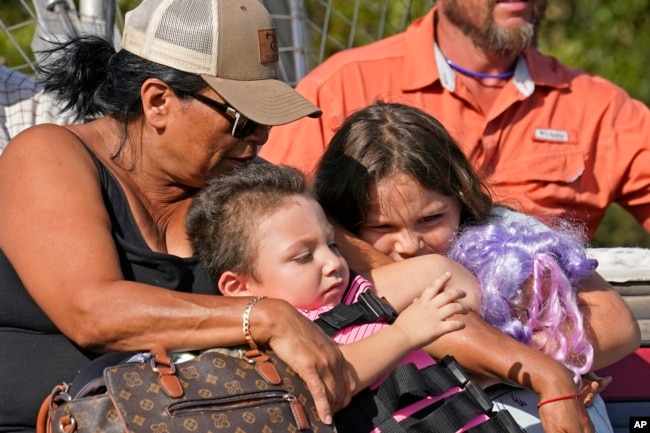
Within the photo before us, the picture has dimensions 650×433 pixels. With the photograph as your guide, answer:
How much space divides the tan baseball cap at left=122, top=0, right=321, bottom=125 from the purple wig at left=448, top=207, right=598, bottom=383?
0.54 meters

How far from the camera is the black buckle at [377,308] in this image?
255cm

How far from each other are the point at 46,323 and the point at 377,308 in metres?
0.74

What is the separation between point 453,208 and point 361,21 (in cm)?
550

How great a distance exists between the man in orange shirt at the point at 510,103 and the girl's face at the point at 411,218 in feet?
3.95

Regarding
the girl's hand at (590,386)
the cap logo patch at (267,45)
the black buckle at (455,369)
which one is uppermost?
the cap logo patch at (267,45)

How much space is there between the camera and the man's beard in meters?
4.45

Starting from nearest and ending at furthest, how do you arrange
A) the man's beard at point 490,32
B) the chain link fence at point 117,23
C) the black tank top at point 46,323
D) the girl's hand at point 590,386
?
1. the black tank top at point 46,323
2. the girl's hand at point 590,386
3. the chain link fence at point 117,23
4. the man's beard at point 490,32

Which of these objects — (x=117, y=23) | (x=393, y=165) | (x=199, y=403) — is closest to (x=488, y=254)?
(x=393, y=165)

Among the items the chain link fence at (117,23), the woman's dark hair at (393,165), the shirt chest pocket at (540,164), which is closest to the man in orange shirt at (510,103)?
the shirt chest pocket at (540,164)

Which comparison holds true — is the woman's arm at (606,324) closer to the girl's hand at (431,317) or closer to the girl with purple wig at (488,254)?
the girl with purple wig at (488,254)

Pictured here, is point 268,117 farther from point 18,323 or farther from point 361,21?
point 361,21

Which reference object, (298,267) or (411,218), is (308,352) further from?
(411,218)

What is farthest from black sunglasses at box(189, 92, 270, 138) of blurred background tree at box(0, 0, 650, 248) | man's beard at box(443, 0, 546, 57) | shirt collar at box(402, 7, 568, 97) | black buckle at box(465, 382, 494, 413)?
blurred background tree at box(0, 0, 650, 248)

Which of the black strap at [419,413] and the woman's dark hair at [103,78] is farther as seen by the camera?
the woman's dark hair at [103,78]
